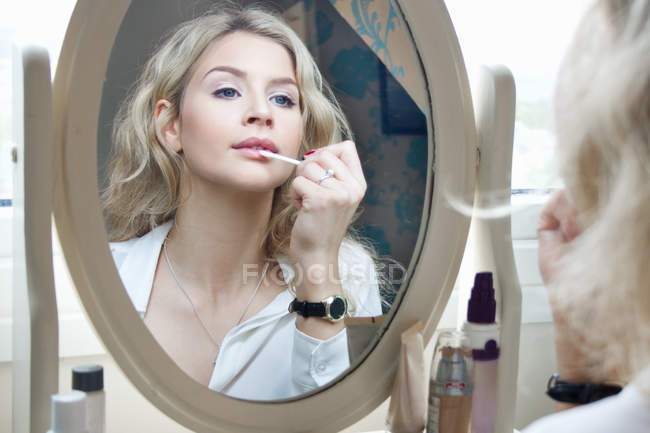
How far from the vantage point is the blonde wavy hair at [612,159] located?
1.33 feet

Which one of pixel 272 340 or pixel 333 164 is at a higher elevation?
pixel 333 164

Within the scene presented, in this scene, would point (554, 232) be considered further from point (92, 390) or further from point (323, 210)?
point (92, 390)

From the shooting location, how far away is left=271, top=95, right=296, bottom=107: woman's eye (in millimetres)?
624

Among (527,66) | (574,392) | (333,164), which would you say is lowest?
(574,392)

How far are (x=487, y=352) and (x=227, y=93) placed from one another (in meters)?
0.40

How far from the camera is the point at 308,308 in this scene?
66cm

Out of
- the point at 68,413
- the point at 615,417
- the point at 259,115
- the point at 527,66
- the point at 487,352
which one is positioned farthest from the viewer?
the point at 527,66

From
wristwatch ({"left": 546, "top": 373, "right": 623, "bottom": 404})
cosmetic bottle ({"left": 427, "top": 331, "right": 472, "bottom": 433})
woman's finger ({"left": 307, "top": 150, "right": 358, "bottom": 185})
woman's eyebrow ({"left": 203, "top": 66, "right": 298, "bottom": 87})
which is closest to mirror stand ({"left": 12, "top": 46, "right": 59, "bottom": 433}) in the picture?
woman's eyebrow ({"left": 203, "top": 66, "right": 298, "bottom": 87})

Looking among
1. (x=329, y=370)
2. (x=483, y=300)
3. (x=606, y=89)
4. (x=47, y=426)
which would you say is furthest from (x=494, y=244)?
(x=47, y=426)

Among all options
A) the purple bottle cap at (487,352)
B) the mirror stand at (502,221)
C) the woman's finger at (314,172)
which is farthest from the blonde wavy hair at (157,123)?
the purple bottle cap at (487,352)

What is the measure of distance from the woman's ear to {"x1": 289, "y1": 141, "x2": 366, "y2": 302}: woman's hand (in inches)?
4.8

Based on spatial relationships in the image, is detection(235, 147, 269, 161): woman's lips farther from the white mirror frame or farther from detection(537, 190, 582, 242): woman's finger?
detection(537, 190, 582, 242): woman's finger

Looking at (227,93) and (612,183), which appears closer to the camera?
(612,183)

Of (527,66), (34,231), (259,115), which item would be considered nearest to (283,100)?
(259,115)
